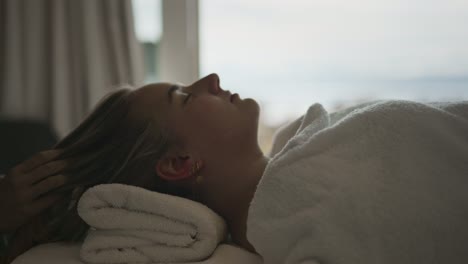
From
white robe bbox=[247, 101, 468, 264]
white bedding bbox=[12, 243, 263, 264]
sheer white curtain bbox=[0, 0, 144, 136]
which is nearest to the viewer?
white robe bbox=[247, 101, 468, 264]

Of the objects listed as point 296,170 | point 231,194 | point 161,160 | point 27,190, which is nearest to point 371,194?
point 296,170

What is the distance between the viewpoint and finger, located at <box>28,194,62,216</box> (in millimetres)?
952

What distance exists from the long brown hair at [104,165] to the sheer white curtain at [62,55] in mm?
1076

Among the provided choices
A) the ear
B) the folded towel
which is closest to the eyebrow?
the ear

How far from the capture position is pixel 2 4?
6.71 ft

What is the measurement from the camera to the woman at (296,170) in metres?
0.75

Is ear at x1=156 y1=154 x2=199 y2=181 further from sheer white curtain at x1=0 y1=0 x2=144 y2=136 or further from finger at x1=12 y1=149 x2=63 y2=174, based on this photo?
sheer white curtain at x1=0 y1=0 x2=144 y2=136

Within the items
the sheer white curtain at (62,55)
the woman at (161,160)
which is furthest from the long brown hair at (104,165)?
the sheer white curtain at (62,55)

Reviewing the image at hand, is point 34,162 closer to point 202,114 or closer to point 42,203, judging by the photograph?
point 42,203

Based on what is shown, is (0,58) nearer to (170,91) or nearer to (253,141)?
(170,91)

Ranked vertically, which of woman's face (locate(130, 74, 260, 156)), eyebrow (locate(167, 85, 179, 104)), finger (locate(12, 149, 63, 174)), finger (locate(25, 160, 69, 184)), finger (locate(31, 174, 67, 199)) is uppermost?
eyebrow (locate(167, 85, 179, 104))

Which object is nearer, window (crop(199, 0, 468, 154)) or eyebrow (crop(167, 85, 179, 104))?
eyebrow (crop(167, 85, 179, 104))

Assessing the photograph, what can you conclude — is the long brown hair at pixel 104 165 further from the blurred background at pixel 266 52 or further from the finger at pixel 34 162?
the blurred background at pixel 266 52

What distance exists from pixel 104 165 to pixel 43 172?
0.13 m
